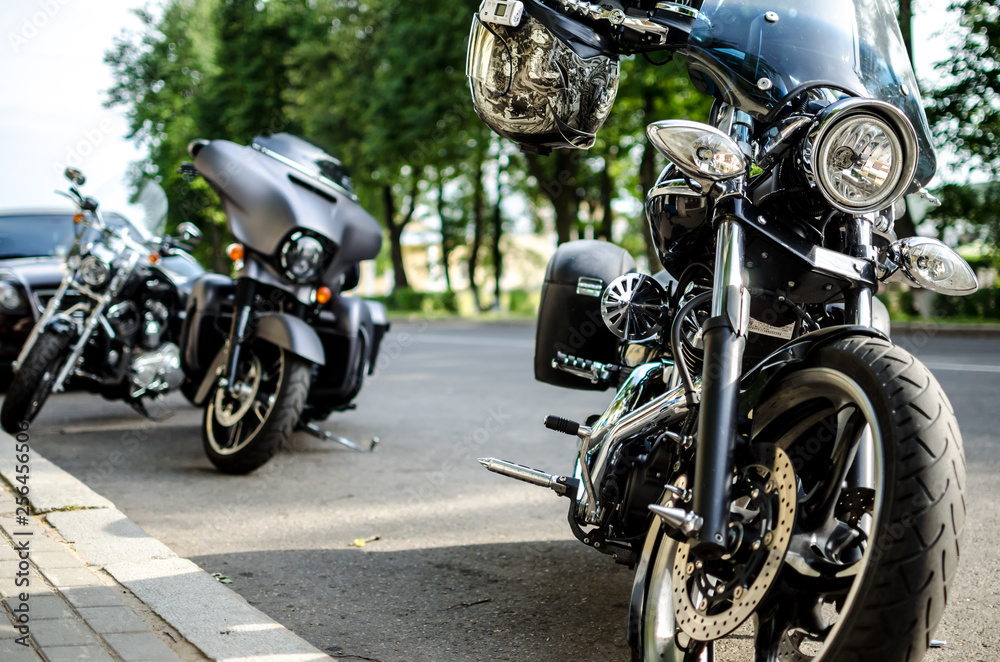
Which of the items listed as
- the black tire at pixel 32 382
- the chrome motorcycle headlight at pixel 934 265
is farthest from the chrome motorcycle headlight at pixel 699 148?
the black tire at pixel 32 382

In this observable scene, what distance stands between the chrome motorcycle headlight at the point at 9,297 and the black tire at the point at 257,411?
3.71m

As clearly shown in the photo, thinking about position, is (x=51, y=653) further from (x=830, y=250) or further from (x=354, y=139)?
(x=354, y=139)

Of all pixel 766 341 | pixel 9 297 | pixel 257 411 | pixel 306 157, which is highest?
pixel 306 157

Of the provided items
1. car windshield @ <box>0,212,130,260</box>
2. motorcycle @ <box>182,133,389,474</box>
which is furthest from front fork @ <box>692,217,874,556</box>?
car windshield @ <box>0,212,130,260</box>

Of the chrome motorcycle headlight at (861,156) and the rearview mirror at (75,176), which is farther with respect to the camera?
the rearview mirror at (75,176)

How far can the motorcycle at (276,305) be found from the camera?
200 inches

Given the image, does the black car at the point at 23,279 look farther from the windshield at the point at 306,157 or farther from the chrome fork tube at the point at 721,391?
the chrome fork tube at the point at 721,391

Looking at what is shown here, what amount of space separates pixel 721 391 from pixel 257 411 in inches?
139

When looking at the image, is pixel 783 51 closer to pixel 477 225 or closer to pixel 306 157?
pixel 306 157

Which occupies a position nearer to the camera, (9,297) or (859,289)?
(859,289)

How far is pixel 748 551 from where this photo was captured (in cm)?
203

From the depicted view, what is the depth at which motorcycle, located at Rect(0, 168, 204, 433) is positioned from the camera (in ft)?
20.1

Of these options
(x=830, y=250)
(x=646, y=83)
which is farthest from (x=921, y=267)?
(x=646, y=83)

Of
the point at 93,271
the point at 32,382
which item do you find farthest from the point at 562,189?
the point at 32,382
